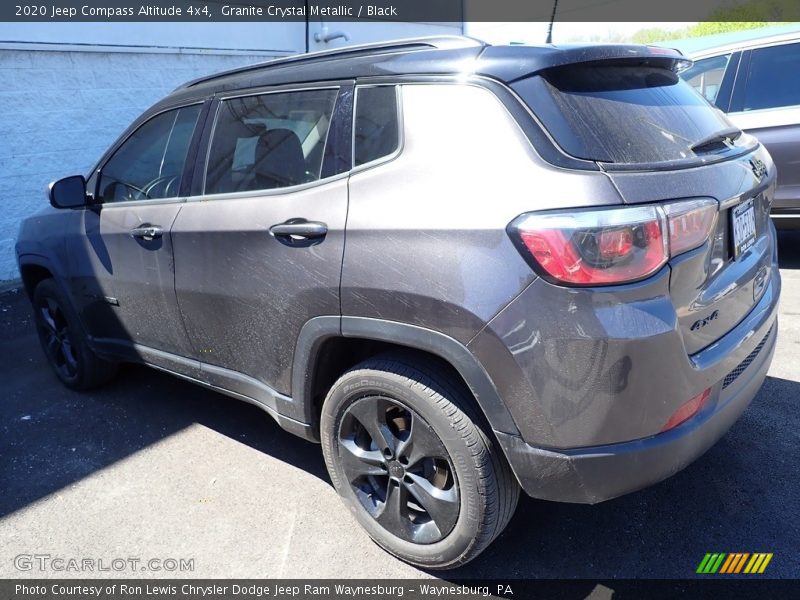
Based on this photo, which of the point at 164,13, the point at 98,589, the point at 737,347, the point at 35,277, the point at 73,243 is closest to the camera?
the point at 737,347

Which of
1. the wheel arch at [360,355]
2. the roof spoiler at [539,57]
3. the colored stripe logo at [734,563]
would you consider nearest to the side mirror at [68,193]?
the wheel arch at [360,355]

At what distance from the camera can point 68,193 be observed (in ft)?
11.7

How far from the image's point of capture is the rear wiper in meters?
2.31

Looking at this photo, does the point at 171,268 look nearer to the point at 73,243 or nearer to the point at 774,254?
the point at 73,243

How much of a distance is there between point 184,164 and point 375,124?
1.19 metres

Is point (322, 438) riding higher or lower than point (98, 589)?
higher

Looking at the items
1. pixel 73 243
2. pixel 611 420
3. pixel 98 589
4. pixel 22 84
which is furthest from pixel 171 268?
pixel 22 84

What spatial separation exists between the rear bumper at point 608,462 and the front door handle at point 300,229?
0.97 metres

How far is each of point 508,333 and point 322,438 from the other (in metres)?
1.06

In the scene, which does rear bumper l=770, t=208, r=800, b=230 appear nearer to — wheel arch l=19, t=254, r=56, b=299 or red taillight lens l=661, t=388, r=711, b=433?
red taillight lens l=661, t=388, r=711, b=433

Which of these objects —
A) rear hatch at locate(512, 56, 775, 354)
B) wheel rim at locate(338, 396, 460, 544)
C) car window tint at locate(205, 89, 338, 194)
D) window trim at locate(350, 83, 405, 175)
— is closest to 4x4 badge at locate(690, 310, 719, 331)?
rear hatch at locate(512, 56, 775, 354)

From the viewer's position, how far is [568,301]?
1.91 metres

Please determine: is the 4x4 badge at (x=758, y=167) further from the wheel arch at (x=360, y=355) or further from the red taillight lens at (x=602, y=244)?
the wheel arch at (x=360, y=355)

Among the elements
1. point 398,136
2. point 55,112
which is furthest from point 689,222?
point 55,112
